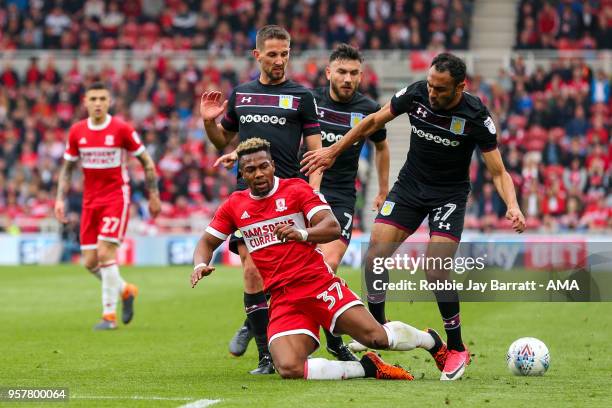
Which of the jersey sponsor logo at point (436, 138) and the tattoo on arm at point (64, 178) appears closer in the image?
the jersey sponsor logo at point (436, 138)

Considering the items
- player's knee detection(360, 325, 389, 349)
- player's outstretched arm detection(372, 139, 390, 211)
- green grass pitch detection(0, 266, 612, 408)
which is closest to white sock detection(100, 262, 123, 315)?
green grass pitch detection(0, 266, 612, 408)

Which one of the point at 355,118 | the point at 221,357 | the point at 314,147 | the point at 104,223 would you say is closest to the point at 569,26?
the point at 104,223

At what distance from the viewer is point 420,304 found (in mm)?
16781

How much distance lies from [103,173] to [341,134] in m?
4.03

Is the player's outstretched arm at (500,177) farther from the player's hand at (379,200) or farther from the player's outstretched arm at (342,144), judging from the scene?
the player's hand at (379,200)

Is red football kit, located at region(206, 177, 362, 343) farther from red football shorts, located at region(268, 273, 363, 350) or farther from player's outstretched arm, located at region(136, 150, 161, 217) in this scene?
player's outstretched arm, located at region(136, 150, 161, 217)

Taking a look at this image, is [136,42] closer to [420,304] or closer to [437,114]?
[420,304]

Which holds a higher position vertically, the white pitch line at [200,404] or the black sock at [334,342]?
the white pitch line at [200,404]

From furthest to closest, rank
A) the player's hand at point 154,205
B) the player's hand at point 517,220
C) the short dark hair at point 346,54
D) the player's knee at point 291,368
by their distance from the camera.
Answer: the player's hand at point 154,205 < the short dark hair at point 346,54 < the player's hand at point 517,220 < the player's knee at point 291,368

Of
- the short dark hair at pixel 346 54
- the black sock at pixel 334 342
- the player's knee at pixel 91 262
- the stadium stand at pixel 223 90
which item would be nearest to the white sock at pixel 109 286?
the player's knee at pixel 91 262

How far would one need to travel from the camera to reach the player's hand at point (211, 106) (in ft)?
32.7

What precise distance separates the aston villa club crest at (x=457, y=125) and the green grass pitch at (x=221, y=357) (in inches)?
75.7

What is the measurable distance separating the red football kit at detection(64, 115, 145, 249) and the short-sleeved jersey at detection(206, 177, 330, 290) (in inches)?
199

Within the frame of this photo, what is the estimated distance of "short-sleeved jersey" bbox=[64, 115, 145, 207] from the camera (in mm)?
13945
